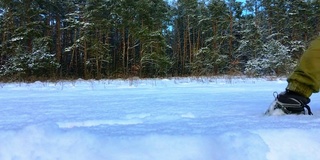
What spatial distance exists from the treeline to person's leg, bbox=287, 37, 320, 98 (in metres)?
13.3

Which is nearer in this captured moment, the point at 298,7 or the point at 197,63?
the point at 197,63

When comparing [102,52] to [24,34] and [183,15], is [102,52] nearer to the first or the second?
[24,34]

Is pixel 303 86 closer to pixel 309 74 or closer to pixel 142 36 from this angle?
pixel 309 74

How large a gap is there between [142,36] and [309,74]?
1954 cm

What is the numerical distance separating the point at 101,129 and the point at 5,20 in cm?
2095

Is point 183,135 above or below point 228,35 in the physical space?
below

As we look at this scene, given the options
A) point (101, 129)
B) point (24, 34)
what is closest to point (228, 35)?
point (24, 34)

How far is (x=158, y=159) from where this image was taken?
79 centimetres

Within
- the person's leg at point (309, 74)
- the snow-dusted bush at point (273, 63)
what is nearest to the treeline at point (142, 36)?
the snow-dusted bush at point (273, 63)

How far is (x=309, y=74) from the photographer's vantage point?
150 centimetres

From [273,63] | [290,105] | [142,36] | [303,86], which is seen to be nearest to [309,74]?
[303,86]

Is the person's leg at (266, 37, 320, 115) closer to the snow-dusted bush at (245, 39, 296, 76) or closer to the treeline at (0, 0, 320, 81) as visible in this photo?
the snow-dusted bush at (245, 39, 296, 76)

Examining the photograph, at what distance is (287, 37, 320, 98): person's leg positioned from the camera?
150 cm

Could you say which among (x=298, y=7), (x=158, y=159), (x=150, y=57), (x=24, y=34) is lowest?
(x=158, y=159)
